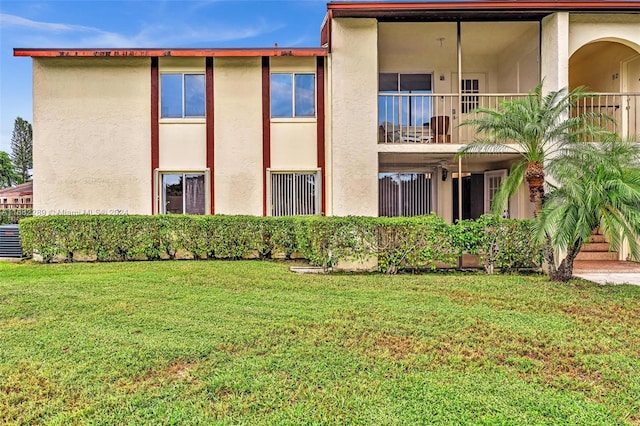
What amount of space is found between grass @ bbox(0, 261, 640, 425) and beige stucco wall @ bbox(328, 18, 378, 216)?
4611mm

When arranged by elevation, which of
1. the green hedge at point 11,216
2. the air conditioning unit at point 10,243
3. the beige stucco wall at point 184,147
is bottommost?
the air conditioning unit at point 10,243

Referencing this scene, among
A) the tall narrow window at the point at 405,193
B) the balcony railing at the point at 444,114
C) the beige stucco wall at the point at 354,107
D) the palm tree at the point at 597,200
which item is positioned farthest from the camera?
the tall narrow window at the point at 405,193

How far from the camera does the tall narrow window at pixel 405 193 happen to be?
15672 millimetres

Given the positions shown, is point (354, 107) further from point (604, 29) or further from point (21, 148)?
point (21, 148)

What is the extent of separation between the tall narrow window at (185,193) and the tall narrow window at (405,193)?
6.54 metres

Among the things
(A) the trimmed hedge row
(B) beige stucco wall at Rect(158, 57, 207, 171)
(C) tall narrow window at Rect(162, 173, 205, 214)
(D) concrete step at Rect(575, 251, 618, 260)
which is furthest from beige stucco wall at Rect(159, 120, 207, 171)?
(D) concrete step at Rect(575, 251, 618, 260)

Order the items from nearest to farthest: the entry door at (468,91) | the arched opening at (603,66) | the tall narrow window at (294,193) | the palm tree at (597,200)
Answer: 1. the palm tree at (597,200)
2. the arched opening at (603,66)
3. the tall narrow window at (294,193)
4. the entry door at (468,91)

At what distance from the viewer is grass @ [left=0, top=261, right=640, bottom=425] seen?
360 cm

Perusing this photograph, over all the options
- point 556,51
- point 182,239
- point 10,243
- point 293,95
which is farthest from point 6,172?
point 556,51

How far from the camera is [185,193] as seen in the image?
44.0 ft

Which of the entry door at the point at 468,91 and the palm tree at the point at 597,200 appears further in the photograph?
the entry door at the point at 468,91

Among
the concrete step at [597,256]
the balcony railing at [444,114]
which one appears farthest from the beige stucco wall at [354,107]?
the concrete step at [597,256]

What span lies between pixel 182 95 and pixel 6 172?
55718 millimetres

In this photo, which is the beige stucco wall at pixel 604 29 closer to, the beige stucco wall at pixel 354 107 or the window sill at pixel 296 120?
the beige stucco wall at pixel 354 107
